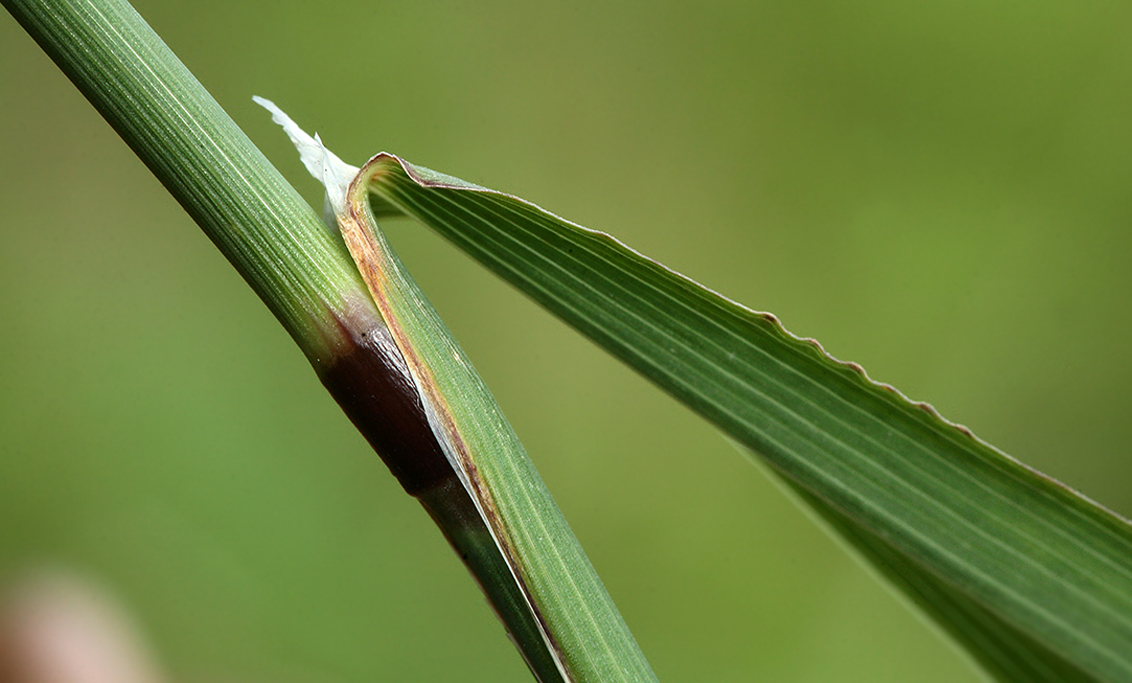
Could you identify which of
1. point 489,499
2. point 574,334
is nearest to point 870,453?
point 489,499

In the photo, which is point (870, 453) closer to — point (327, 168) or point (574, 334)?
point (327, 168)

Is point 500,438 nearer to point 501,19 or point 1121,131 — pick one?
point 501,19

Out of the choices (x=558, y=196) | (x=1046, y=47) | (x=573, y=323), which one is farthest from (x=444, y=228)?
(x=1046, y=47)

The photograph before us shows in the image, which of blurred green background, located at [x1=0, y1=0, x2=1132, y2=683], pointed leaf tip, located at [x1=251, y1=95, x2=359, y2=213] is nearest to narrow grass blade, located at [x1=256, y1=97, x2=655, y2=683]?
pointed leaf tip, located at [x1=251, y1=95, x2=359, y2=213]

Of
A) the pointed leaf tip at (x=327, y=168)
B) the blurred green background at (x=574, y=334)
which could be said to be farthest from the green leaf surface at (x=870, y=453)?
the blurred green background at (x=574, y=334)

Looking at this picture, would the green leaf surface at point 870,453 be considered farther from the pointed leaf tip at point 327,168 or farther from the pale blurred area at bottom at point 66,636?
the pale blurred area at bottom at point 66,636

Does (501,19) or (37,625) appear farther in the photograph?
(501,19)

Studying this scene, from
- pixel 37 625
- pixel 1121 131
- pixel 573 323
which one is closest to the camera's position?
pixel 573 323
